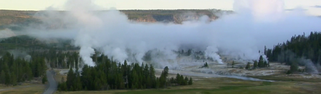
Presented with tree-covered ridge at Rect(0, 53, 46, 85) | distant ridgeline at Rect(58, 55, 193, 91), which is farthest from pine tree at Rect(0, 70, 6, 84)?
distant ridgeline at Rect(58, 55, 193, 91)

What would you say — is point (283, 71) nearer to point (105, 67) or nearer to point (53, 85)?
point (105, 67)

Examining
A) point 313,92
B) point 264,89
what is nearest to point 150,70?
point 264,89

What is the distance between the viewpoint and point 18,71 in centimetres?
15475

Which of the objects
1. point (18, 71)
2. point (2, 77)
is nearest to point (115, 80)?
point (2, 77)

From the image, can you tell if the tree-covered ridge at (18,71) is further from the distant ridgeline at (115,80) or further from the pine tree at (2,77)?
the distant ridgeline at (115,80)

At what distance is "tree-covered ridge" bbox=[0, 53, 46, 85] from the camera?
5692 inches

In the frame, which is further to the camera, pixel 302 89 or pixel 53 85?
pixel 53 85

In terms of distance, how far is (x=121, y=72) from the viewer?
5699 inches

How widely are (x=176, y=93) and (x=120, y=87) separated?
27188 millimetres

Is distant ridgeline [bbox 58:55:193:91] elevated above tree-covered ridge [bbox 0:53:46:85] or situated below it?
below

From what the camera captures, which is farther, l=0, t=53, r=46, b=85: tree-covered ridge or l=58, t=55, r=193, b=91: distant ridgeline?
l=0, t=53, r=46, b=85: tree-covered ridge

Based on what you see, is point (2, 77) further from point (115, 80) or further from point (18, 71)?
point (115, 80)

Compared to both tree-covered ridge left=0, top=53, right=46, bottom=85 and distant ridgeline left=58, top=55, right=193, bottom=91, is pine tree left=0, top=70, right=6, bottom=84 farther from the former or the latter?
distant ridgeline left=58, top=55, right=193, bottom=91

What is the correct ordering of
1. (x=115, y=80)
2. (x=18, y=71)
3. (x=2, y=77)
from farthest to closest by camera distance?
(x=18, y=71) < (x=2, y=77) < (x=115, y=80)
